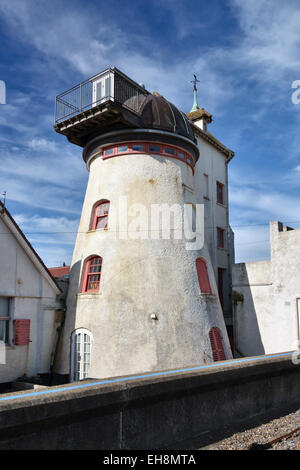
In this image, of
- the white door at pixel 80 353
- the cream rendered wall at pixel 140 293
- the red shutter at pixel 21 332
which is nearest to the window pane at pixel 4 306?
the red shutter at pixel 21 332

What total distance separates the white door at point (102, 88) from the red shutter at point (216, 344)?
400 inches

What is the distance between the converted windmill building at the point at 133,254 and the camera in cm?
1438

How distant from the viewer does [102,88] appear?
16.8 meters

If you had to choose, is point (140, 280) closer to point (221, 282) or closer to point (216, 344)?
point (216, 344)

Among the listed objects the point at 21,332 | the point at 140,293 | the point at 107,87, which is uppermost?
the point at 107,87

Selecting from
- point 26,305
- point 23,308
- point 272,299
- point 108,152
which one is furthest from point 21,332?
point 272,299

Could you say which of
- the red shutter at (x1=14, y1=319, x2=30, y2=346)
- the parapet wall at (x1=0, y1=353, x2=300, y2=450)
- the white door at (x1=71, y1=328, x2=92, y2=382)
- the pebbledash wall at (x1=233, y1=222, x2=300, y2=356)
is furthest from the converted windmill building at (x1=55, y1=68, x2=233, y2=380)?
the parapet wall at (x1=0, y1=353, x2=300, y2=450)

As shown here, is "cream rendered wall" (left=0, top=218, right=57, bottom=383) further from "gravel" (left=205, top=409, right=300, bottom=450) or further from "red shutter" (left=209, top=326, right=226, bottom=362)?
"gravel" (left=205, top=409, right=300, bottom=450)

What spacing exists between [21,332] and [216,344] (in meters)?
7.37

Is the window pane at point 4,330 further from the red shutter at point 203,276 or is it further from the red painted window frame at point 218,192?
the red painted window frame at point 218,192

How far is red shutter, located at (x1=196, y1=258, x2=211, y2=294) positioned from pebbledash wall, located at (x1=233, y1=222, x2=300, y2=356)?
466 centimetres

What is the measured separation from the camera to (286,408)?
8.91 meters

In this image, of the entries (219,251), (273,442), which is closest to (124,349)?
(273,442)
